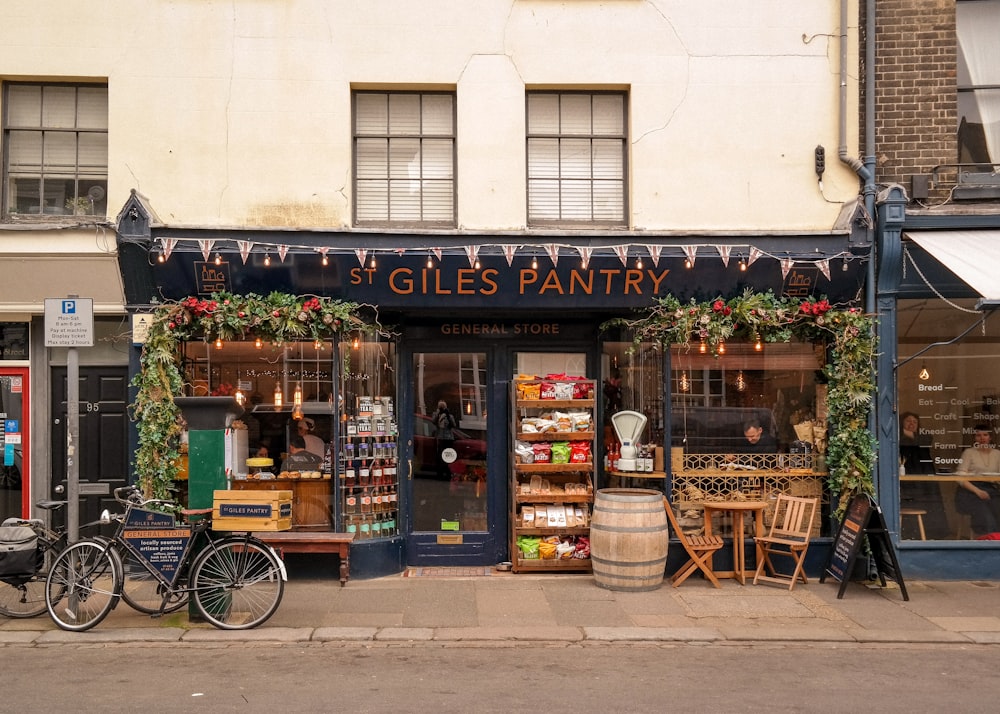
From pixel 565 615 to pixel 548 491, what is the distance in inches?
75.9

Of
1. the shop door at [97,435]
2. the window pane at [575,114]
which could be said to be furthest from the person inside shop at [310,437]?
the window pane at [575,114]

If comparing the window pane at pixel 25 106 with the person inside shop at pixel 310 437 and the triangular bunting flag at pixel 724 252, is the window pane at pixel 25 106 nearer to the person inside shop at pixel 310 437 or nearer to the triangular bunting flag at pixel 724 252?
the person inside shop at pixel 310 437

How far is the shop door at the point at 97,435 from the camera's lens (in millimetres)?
10062

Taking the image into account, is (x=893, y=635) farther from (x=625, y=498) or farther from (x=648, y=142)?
(x=648, y=142)

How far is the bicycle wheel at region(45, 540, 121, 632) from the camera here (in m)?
7.81

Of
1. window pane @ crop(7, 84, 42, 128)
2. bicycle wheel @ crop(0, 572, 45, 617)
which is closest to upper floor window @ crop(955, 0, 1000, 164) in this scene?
window pane @ crop(7, 84, 42, 128)

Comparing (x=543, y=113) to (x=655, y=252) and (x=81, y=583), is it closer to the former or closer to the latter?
(x=655, y=252)

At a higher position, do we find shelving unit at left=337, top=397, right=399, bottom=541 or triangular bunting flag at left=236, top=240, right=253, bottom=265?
triangular bunting flag at left=236, top=240, right=253, bottom=265

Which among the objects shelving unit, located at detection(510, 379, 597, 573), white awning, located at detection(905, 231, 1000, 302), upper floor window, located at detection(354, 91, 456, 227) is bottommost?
shelving unit, located at detection(510, 379, 597, 573)

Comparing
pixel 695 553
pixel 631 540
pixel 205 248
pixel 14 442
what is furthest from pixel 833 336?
pixel 14 442

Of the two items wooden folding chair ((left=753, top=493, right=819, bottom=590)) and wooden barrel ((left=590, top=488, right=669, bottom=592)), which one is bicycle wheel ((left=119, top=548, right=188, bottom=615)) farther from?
wooden folding chair ((left=753, top=493, right=819, bottom=590))

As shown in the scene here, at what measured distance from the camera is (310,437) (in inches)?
393

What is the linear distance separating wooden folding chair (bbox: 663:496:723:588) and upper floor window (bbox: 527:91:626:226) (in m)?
3.45

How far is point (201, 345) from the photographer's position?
32.3 feet
